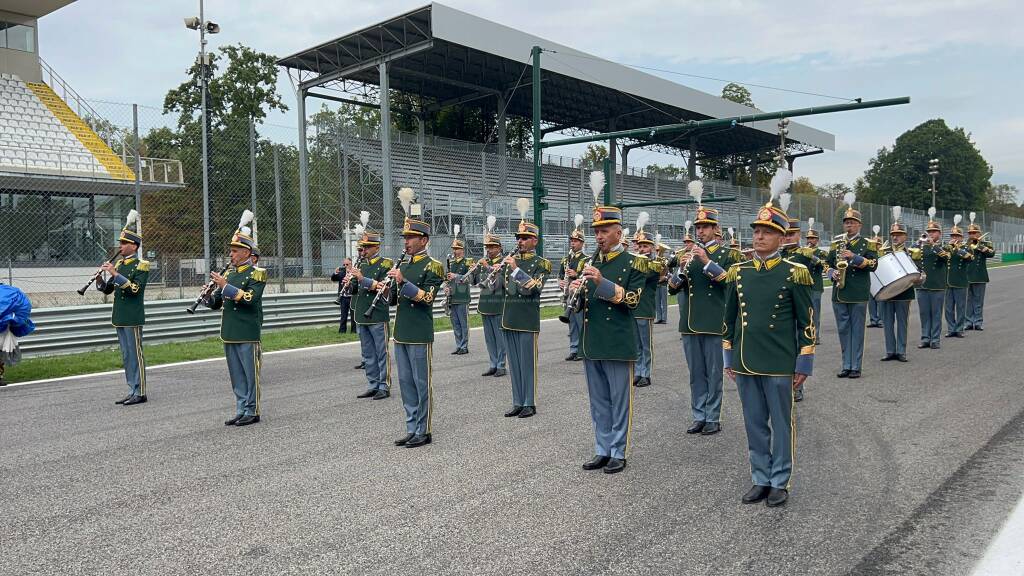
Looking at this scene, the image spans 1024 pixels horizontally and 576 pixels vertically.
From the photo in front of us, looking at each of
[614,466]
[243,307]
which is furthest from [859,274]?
[243,307]

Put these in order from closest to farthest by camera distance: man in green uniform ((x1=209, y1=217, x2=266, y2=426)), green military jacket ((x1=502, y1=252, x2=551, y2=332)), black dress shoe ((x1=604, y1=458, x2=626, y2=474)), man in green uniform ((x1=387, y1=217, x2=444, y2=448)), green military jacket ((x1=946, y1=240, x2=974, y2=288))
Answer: black dress shoe ((x1=604, y1=458, x2=626, y2=474))
man in green uniform ((x1=387, y1=217, x2=444, y2=448))
man in green uniform ((x1=209, y1=217, x2=266, y2=426))
green military jacket ((x1=502, y1=252, x2=551, y2=332))
green military jacket ((x1=946, y1=240, x2=974, y2=288))

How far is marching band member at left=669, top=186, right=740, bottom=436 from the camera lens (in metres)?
6.96

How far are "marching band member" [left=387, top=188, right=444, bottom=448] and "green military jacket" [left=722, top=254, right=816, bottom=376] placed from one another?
2.89 meters

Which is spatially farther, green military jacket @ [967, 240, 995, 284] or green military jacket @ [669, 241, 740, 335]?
green military jacket @ [967, 240, 995, 284]

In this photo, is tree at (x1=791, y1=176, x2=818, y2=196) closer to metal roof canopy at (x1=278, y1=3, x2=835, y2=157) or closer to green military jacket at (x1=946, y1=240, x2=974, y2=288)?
metal roof canopy at (x1=278, y1=3, x2=835, y2=157)

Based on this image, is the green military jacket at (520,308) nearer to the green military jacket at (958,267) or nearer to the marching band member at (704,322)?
the marching band member at (704,322)

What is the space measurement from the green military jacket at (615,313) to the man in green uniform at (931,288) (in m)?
9.08

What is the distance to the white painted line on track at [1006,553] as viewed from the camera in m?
3.78

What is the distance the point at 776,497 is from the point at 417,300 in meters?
3.50

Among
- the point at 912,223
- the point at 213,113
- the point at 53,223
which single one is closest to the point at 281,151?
the point at 213,113

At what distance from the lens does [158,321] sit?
45.5 feet

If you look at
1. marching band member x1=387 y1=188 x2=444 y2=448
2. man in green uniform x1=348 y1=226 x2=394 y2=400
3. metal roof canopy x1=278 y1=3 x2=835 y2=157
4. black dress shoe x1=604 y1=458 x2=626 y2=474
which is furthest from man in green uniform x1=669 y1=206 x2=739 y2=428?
metal roof canopy x1=278 y1=3 x2=835 y2=157

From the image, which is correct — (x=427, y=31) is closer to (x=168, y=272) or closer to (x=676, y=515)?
(x=168, y=272)

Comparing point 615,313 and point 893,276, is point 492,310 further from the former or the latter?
point 893,276
